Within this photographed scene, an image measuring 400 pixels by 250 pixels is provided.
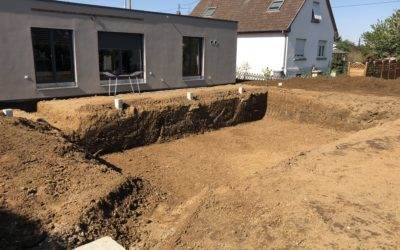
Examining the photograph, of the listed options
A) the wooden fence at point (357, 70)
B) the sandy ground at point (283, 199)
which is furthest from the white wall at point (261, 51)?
the sandy ground at point (283, 199)

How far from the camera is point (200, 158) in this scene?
10.8 metres

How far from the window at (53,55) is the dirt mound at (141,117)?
196 cm

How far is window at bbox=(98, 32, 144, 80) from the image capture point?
14859 millimetres

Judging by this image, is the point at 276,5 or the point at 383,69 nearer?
the point at 383,69

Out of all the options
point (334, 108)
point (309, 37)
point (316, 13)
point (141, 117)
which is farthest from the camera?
point (316, 13)

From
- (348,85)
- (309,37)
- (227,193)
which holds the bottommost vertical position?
(227,193)

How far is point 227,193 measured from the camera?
234 inches

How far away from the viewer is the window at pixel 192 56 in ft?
59.0

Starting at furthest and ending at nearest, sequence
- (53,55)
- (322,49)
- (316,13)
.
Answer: (322,49) < (316,13) < (53,55)

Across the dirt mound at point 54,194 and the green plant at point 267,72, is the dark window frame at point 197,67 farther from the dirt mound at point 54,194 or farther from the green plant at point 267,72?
the dirt mound at point 54,194

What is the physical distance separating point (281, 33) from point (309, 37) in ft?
11.4

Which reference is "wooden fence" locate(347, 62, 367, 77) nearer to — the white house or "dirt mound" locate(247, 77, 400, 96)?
the white house

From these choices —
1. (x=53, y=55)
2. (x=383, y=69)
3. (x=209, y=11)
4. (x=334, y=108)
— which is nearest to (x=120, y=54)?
(x=53, y=55)

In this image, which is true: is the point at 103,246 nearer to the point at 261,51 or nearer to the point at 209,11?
the point at 261,51
